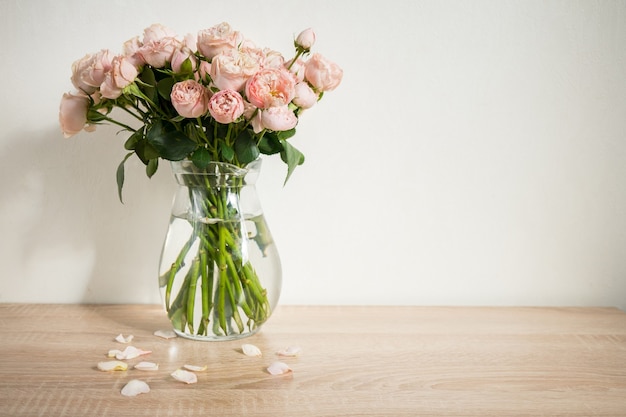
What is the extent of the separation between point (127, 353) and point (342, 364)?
323 millimetres

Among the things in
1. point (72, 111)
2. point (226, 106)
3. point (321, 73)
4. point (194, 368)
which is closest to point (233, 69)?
point (226, 106)

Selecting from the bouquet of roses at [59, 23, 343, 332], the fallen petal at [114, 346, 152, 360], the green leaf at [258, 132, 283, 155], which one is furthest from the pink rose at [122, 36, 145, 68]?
the fallen petal at [114, 346, 152, 360]

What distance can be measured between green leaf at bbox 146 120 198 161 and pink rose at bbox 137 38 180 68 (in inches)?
3.5

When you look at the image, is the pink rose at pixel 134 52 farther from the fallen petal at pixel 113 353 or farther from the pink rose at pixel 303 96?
the fallen petal at pixel 113 353

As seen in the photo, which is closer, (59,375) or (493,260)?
(59,375)

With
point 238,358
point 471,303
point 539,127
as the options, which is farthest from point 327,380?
point 539,127

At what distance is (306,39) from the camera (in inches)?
39.2

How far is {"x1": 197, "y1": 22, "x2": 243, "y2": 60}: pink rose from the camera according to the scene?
932 mm

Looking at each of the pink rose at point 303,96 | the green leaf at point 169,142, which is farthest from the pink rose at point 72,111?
the pink rose at point 303,96

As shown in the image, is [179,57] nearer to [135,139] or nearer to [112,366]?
[135,139]

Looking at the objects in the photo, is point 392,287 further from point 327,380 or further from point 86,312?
point 86,312

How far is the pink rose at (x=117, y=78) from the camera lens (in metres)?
0.91

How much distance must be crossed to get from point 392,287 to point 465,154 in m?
0.30

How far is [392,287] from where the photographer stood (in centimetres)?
132
